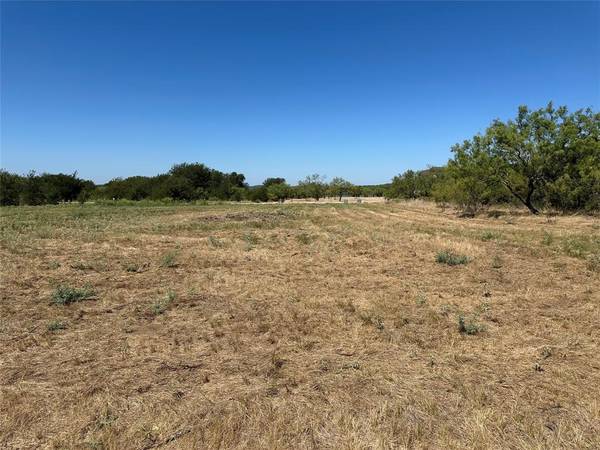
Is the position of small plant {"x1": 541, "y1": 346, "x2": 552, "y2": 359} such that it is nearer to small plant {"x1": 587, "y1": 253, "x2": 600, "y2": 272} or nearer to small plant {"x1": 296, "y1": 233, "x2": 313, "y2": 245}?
small plant {"x1": 587, "y1": 253, "x2": 600, "y2": 272}

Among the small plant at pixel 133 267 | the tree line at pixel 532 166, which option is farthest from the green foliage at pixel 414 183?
the small plant at pixel 133 267

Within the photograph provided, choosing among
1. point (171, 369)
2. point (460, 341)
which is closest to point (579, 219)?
point (460, 341)

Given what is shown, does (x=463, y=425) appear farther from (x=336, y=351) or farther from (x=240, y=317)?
(x=240, y=317)

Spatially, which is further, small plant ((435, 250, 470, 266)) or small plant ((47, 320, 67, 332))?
small plant ((435, 250, 470, 266))

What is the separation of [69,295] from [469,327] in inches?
271

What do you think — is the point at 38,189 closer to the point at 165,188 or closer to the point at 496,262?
the point at 165,188

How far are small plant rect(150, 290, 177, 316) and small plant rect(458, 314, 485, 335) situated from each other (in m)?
4.81

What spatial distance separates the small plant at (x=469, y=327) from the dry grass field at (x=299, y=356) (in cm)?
4

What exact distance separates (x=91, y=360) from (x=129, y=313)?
1788 mm

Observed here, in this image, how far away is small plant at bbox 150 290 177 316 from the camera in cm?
621

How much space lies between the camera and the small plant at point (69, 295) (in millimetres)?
6604

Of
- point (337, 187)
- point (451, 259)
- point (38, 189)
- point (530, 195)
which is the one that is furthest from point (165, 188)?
point (451, 259)

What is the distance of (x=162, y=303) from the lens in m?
6.61

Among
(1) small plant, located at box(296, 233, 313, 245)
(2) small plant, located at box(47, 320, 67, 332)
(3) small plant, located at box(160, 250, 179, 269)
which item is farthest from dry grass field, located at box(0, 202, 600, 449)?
(1) small plant, located at box(296, 233, 313, 245)
